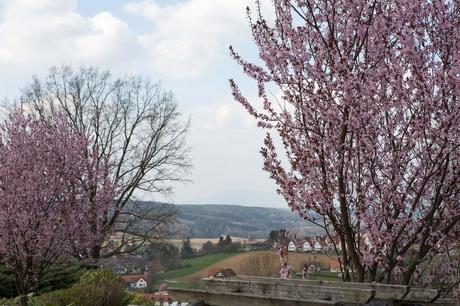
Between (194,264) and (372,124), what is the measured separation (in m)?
26.6

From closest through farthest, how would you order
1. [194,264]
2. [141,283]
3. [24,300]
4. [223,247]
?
1. [24,300]
2. [141,283]
3. [194,264]
4. [223,247]

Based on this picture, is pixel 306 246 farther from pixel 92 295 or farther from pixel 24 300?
pixel 24 300

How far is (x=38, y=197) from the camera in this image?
38.4 ft

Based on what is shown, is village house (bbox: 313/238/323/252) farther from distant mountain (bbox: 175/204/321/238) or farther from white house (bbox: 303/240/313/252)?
distant mountain (bbox: 175/204/321/238)

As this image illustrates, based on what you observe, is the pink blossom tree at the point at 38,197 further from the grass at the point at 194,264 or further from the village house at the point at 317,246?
the grass at the point at 194,264

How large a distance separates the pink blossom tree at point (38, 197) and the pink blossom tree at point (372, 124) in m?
6.67

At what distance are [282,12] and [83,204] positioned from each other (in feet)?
28.1

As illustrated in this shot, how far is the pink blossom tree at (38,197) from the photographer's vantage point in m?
11.4

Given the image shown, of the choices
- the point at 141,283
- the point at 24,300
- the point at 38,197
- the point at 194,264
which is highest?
the point at 38,197

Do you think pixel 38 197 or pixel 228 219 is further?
pixel 228 219

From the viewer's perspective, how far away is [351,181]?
6297mm

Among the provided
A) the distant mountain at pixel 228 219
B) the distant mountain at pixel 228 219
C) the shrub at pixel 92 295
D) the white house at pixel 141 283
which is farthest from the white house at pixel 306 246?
the distant mountain at pixel 228 219

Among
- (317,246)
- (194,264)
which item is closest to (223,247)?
(194,264)

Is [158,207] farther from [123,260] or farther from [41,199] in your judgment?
[41,199]
